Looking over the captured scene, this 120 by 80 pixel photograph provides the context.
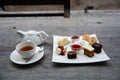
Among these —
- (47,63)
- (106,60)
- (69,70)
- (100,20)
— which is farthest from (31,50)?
(100,20)

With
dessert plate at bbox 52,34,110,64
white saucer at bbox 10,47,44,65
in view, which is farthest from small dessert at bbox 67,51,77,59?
white saucer at bbox 10,47,44,65

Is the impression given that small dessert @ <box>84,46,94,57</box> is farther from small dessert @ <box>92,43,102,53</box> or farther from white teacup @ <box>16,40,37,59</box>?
white teacup @ <box>16,40,37,59</box>

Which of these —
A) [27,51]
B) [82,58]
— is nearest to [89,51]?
[82,58]

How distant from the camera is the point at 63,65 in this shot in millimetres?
796

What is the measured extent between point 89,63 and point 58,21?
0.64 metres

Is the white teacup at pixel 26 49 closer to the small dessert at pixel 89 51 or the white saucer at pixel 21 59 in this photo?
the white saucer at pixel 21 59

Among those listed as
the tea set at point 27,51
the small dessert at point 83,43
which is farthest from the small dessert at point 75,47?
the tea set at point 27,51

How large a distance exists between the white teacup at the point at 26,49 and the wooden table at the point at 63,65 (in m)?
0.05

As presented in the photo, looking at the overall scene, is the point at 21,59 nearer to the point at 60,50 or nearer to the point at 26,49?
the point at 26,49

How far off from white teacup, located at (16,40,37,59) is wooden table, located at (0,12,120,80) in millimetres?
50

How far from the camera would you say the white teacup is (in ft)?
2.60

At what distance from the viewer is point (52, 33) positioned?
1130 mm

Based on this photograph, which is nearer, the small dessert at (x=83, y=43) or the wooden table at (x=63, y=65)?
the wooden table at (x=63, y=65)

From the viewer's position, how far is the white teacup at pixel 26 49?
31.1 inches
